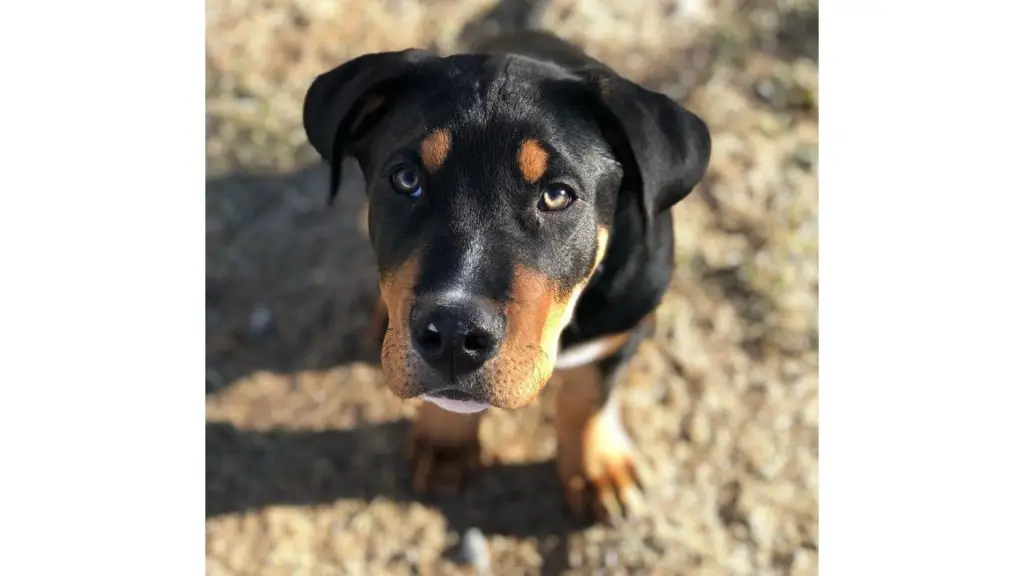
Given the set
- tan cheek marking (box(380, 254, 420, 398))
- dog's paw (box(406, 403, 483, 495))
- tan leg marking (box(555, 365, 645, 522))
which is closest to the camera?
tan cheek marking (box(380, 254, 420, 398))

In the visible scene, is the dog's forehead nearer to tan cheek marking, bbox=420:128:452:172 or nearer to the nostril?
tan cheek marking, bbox=420:128:452:172

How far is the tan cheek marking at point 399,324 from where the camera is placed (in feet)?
7.11

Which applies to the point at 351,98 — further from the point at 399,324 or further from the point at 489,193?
the point at 399,324

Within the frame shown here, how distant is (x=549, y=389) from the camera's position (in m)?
3.43

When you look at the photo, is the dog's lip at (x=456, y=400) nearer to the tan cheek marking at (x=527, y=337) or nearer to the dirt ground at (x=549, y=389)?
the tan cheek marking at (x=527, y=337)

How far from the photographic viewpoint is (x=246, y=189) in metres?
3.70

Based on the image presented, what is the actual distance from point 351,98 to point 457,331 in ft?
2.14

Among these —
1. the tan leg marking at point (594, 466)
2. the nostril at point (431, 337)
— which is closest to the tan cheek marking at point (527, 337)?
the nostril at point (431, 337)

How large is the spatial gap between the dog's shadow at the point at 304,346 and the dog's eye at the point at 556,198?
4.39 feet

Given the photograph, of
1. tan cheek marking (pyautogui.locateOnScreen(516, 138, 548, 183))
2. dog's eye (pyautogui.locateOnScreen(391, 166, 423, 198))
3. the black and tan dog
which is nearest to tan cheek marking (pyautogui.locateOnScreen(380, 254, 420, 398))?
the black and tan dog

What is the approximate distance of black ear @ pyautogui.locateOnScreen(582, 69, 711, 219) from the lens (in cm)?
224

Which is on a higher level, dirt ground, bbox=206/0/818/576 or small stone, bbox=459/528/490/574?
dirt ground, bbox=206/0/818/576
